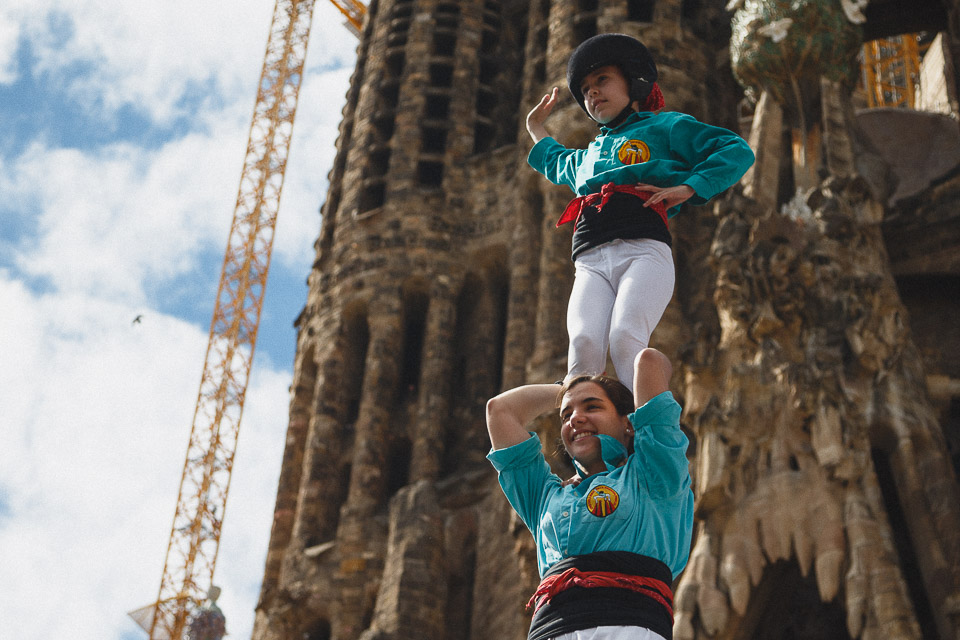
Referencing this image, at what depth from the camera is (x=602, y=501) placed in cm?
480

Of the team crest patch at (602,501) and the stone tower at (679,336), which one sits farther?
the stone tower at (679,336)

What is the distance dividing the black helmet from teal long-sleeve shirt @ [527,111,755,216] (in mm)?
143

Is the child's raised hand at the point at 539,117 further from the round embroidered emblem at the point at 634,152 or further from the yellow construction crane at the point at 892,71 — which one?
the yellow construction crane at the point at 892,71

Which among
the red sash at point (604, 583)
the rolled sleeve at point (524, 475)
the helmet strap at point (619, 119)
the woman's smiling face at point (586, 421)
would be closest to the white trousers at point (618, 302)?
the woman's smiling face at point (586, 421)

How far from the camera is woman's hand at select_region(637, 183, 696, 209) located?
5.47 meters

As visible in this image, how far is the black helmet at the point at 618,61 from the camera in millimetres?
5562

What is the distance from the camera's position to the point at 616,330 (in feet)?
17.4

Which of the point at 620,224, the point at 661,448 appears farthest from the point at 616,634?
the point at 620,224

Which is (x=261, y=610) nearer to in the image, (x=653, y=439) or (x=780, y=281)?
(x=780, y=281)

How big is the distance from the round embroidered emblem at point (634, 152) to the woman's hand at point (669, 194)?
133 mm

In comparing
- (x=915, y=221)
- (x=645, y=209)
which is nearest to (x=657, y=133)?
(x=645, y=209)

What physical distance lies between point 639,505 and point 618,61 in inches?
68.5

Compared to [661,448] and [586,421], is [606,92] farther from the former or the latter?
A: [661,448]

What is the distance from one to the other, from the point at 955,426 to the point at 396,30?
1837cm
